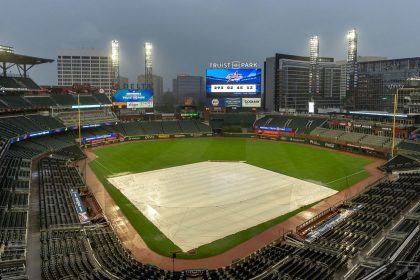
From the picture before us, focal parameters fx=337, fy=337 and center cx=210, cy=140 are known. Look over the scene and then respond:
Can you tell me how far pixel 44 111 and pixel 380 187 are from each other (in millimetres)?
60133

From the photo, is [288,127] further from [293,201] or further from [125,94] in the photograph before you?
[293,201]

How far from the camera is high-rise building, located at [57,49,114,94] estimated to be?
183000 millimetres

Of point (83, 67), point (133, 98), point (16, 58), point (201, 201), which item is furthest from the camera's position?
point (83, 67)

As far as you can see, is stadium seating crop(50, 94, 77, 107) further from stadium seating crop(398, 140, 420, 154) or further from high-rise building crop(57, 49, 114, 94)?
high-rise building crop(57, 49, 114, 94)

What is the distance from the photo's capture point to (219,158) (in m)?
56.8

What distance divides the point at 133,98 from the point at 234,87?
79.2 feet

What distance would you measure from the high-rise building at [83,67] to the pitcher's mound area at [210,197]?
15142 cm

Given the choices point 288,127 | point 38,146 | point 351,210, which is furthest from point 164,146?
point 351,210

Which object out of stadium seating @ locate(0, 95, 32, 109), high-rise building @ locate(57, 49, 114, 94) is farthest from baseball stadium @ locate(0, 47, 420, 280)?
high-rise building @ locate(57, 49, 114, 94)

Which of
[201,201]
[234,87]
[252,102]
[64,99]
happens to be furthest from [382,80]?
[201,201]

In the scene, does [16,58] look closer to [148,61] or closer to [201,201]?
[148,61]

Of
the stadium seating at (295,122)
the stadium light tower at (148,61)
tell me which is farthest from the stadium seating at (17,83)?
the stadium seating at (295,122)

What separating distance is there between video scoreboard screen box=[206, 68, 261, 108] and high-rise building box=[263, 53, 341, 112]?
61110mm

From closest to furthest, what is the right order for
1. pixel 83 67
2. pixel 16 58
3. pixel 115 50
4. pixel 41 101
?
pixel 16 58 → pixel 41 101 → pixel 115 50 → pixel 83 67
